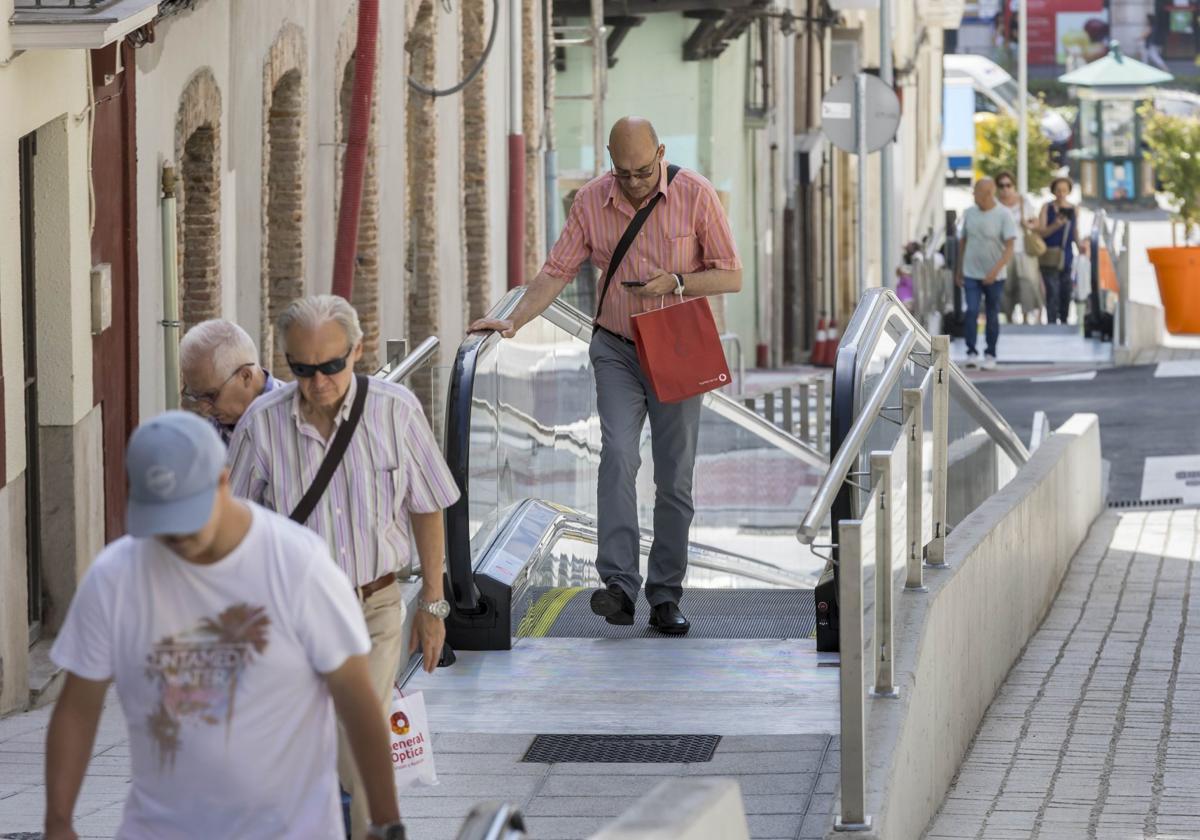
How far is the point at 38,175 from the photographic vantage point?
952cm

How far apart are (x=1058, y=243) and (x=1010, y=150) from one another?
2886 cm

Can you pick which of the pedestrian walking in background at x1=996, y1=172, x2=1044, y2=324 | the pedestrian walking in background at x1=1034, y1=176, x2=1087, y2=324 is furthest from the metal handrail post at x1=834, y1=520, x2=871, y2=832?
the pedestrian walking in background at x1=996, y1=172, x2=1044, y2=324

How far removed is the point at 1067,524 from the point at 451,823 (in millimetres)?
8125

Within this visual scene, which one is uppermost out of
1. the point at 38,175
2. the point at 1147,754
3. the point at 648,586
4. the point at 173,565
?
the point at 38,175

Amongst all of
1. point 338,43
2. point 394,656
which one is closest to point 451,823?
point 394,656

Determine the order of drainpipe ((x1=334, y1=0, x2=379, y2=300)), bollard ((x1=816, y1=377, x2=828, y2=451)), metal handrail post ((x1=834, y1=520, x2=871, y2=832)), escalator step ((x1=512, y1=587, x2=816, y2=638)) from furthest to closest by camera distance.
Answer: bollard ((x1=816, y1=377, x2=828, y2=451)) < drainpipe ((x1=334, y1=0, x2=379, y2=300)) < escalator step ((x1=512, y1=587, x2=816, y2=638)) < metal handrail post ((x1=834, y1=520, x2=871, y2=832))

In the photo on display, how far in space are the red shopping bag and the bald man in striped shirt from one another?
0.25ft

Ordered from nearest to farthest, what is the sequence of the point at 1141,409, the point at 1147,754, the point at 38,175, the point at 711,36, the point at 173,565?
the point at 173,565
the point at 1147,754
the point at 38,175
the point at 1141,409
the point at 711,36

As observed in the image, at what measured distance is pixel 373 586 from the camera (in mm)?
5703

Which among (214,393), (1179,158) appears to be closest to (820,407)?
(214,393)

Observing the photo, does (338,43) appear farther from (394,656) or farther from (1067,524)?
(394,656)

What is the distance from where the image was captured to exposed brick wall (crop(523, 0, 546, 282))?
75.3 ft

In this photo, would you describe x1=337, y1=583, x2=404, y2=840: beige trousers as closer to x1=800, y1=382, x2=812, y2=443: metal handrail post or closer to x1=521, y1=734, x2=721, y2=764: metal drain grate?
x1=521, y1=734, x2=721, y2=764: metal drain grate

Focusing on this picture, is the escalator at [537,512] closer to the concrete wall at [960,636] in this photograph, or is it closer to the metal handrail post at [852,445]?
the concrete wall at [960,636]
